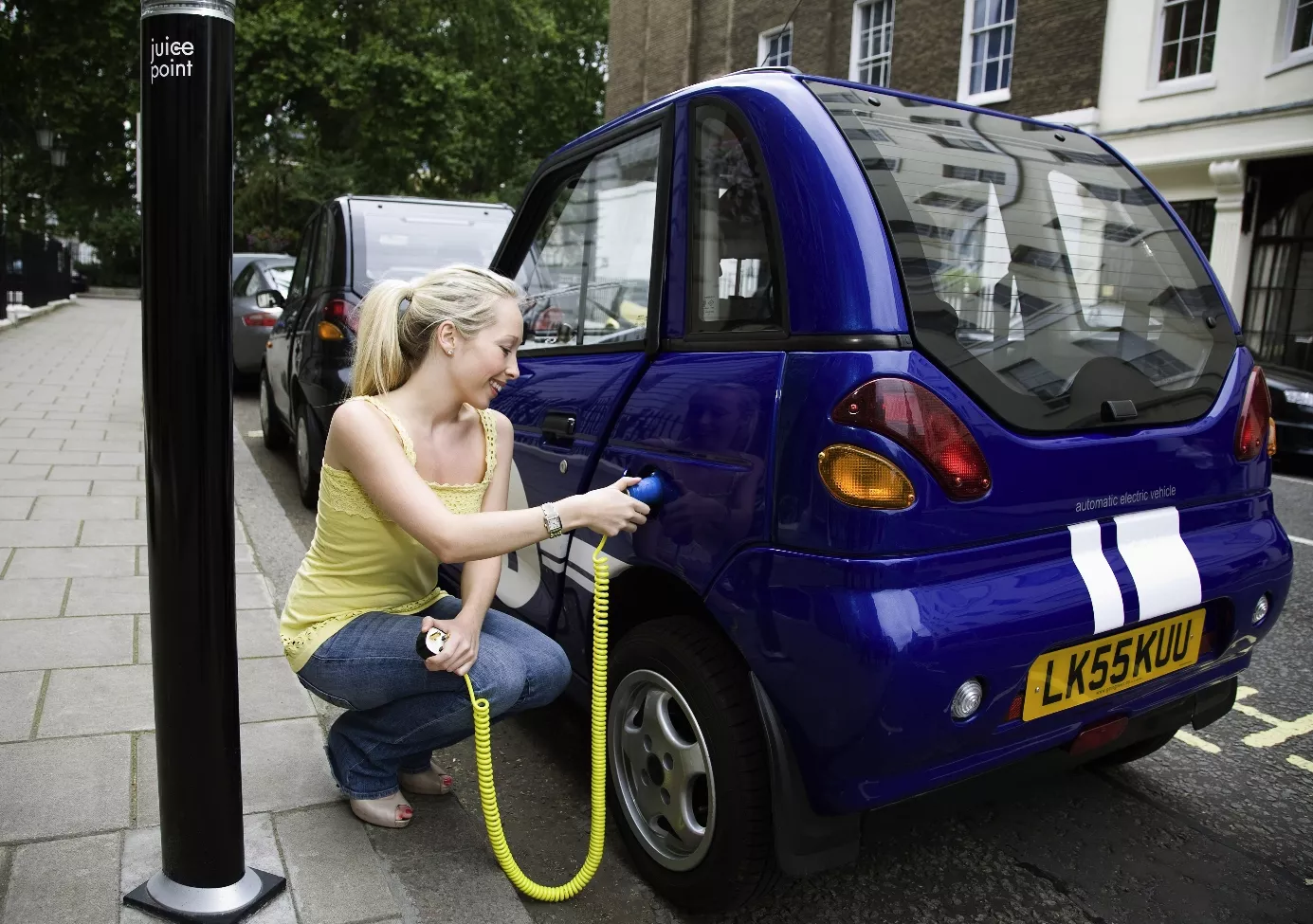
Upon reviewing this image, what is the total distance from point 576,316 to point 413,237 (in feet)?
11.9

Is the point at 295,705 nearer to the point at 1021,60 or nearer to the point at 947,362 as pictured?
the point at 947,362

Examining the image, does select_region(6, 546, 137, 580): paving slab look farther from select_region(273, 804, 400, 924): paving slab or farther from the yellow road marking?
the yellow road marking

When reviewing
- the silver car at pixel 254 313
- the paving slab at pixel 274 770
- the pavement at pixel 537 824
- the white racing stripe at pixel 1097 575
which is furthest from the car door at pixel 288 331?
the white racing stripe at pixel 1097 575

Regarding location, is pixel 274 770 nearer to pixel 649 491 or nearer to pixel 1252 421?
pixel 649 491

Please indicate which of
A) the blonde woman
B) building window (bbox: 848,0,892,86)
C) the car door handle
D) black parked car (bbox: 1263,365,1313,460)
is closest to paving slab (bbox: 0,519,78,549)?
the blonde woman

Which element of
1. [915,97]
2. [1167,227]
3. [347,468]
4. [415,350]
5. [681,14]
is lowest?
[347,468]

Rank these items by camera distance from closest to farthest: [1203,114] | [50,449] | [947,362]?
[947,362]
[50,449]
[1203,114]

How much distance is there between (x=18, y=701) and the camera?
3223 mm

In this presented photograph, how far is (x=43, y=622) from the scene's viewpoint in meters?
3.96

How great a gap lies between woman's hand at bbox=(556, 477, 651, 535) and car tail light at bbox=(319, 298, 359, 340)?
3776 mm

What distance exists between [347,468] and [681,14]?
80.7ft

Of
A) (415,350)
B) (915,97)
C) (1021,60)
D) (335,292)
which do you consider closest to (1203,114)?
(1021,60)

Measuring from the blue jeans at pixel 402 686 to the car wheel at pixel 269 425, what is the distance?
5.83 m

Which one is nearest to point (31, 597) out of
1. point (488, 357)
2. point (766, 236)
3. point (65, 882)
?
point (65, 882)
